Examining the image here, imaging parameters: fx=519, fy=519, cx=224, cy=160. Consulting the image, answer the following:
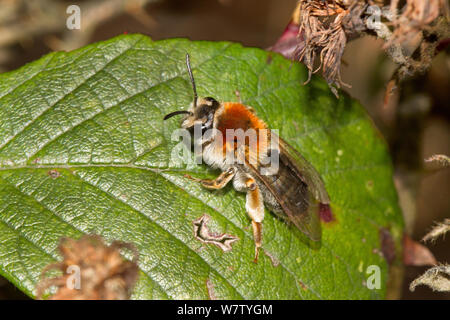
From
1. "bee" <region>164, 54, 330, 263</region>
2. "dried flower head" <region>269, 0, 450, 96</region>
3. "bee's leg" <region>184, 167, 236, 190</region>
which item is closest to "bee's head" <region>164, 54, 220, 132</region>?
"bee" <region>164, 54, 330, 263</region>

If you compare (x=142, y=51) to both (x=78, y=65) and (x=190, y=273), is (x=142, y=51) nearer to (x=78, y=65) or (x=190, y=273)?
(x=78, y=65)

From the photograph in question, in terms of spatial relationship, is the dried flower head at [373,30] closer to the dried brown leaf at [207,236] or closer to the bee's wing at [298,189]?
the bee's wing at [298,189]

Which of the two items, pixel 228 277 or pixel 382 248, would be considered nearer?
pixel 228 277

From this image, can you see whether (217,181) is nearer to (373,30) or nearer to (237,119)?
(237,119)

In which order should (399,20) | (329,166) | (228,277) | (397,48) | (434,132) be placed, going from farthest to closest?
1. (434,132)
2. (329,166)
3. (228,277)
4. (397,48)
5. (399,20)
